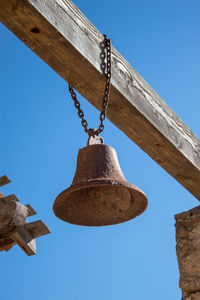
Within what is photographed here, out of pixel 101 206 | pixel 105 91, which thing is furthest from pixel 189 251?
pixel 105 91

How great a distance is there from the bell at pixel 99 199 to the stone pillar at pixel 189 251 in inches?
43.7

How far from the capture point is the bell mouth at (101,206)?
2369 millimetres

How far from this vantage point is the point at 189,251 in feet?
10.9

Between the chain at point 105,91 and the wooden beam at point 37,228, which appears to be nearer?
the chain at point 105,91

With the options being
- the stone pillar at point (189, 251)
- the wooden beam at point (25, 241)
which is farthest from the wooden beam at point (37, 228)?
the stone pillar at point (189, 251)

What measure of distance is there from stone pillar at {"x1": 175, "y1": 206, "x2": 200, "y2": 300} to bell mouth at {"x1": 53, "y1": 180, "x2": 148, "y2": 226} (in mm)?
1109

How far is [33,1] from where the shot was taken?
1.98m

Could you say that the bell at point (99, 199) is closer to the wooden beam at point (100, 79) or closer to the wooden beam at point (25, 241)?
the wooden beam at point (100, 79)

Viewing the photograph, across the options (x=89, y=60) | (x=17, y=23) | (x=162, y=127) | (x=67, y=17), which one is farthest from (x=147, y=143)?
(x=17, y=23)

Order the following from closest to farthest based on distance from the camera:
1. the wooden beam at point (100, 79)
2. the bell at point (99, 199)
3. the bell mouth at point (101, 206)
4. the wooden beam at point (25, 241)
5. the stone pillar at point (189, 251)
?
the wooden beam at point (100, 79) < the bell at point (99, 199) < the bell mouth at point (101, 206) < the stone pillar at point (189, 251) < the wooden beam at point (25, 241)

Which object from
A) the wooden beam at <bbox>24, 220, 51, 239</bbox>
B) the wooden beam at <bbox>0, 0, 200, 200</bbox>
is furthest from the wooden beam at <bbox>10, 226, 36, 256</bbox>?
the wooden beam at <bbox>0, 0, 200, 200</bbox>

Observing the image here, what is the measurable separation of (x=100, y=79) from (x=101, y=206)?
702 mm

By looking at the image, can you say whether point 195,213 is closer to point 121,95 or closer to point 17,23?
point 121,95

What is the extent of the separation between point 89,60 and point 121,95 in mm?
310
